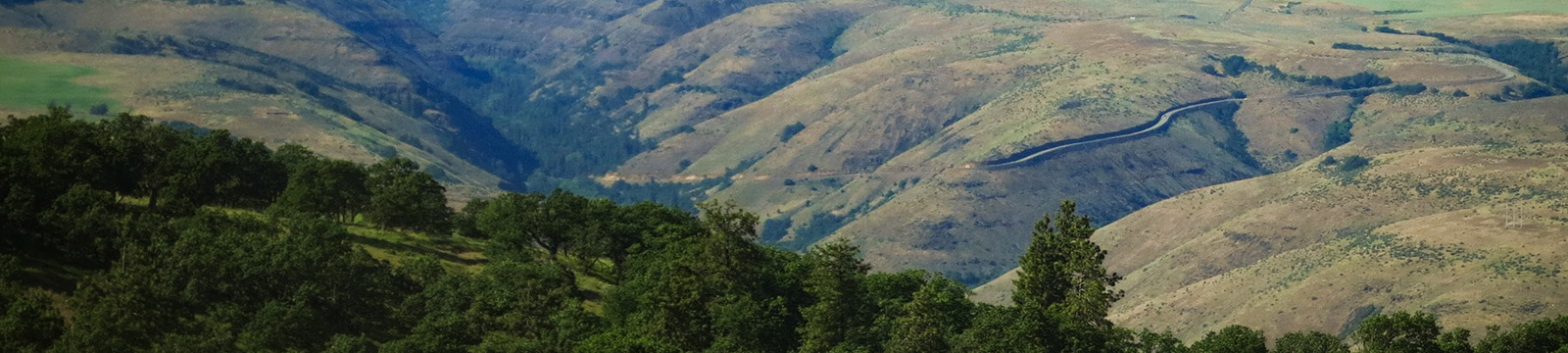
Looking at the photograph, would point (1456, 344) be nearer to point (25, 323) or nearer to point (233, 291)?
point (233, 291)

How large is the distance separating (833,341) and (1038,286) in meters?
24.5

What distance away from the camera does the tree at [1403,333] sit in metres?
145

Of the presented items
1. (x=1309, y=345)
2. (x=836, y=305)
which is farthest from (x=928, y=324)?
(x=1309, y=345)

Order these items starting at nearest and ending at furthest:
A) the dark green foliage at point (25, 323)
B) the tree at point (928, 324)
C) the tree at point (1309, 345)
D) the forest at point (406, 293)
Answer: the dark green foliage at point (25, 323) < the forest at point (406, 293) < the tree at point (928, 324) < the tree at point (1309, 345)

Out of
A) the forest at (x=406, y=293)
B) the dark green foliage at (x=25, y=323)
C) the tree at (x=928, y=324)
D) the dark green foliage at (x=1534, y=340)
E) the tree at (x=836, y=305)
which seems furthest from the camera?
the tree at (x=836, y=305)

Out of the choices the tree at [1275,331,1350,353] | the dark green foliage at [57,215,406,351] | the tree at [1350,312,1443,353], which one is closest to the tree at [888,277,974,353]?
the tree at [1275,331,1350,353]

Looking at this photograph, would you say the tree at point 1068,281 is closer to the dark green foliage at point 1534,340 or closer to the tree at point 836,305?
the tree at point 836,305

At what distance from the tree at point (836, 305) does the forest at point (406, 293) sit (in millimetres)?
285

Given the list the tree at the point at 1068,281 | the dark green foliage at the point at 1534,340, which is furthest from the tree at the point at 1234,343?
the dark green foliage at the point at 1534,340

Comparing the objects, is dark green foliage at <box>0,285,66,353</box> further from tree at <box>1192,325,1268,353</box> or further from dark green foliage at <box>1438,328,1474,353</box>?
dark green foliage at <box>1438,328,1474,353</box>

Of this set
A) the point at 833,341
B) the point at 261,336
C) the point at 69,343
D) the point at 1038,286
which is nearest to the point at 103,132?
the point at 261,336

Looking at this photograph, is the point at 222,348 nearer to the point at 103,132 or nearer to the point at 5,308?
the point at 5,308

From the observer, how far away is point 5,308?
126m

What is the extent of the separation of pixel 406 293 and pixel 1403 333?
312 feet
